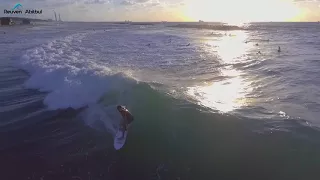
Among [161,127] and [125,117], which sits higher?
[125,117]

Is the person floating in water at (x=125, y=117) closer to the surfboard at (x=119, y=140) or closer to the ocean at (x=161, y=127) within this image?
the surfboard at (x=119, y=140)

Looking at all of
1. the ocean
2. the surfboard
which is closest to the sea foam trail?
the ocean

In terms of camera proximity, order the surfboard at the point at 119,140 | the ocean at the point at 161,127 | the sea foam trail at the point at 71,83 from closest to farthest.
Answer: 1. the ocean at the point at 161,127
2. the surfboard at the point at 119,140
3. the sea foam trail at the point at 71,83

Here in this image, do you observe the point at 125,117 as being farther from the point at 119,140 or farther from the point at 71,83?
the point at 71,83

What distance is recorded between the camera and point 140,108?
13602 mm

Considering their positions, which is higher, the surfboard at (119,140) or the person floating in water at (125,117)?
the person floating in water at (125,117)

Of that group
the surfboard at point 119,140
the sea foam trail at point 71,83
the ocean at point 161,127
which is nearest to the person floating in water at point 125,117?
the surfboard at point 119,140

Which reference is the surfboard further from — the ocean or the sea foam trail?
the sea foam trail

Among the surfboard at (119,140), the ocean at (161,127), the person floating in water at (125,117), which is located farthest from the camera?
the person floating in water at (125,117)

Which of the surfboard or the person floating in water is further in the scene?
the person floating in water

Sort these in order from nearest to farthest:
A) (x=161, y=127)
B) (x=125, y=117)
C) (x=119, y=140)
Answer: (x=119, y=140) < (x=125, y=117) < (x=161, y=127)

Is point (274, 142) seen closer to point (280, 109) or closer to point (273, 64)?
point (280, 109)

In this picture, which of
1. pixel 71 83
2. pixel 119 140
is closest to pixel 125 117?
pixel 119 140

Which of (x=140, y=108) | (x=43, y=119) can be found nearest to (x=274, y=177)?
(x=140, y=108)
